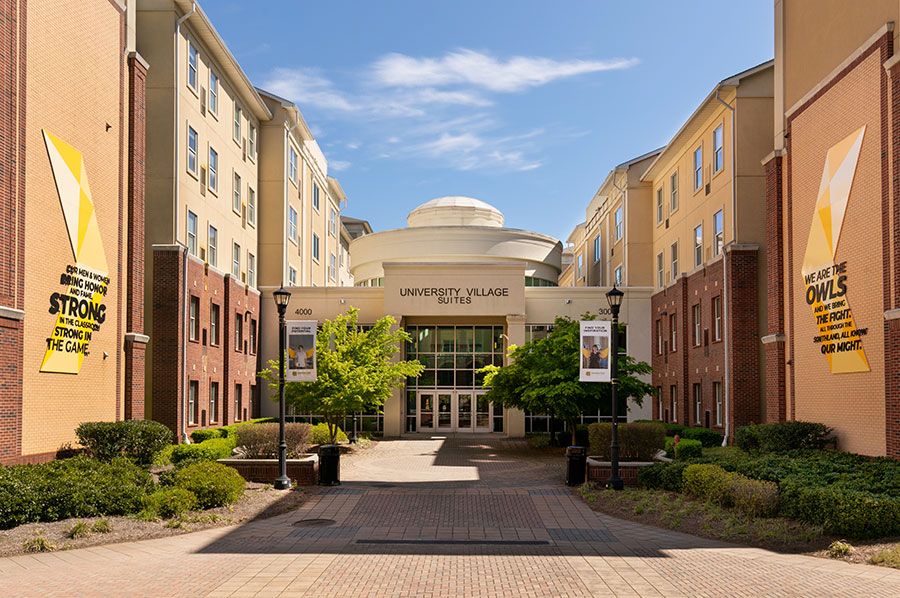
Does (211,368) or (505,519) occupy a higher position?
(211,368)

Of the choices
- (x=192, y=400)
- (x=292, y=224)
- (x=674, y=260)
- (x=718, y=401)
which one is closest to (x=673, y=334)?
(x=674, y=260)

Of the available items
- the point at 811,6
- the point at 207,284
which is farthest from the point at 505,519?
the point at 207,284

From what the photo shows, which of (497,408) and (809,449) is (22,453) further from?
(497,408)

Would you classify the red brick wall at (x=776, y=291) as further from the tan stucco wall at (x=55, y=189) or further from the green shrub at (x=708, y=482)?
the tan stucco wall at (x=55, y=189)

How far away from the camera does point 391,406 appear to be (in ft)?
129

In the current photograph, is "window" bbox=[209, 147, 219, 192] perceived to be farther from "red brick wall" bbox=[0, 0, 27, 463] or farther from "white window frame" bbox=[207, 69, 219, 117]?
"red brick wall" bbox=[0, 0, 27, 463]

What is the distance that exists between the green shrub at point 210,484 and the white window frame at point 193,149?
15352 mm

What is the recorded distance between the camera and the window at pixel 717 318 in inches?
1196

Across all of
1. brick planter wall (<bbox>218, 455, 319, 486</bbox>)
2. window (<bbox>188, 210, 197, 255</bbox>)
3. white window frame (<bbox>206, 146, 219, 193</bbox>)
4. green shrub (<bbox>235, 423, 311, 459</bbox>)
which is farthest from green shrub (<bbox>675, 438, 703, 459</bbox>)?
white window frame (<bbox>206, 146, 219, 193</bbox>)

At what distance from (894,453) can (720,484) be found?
14.5 ft

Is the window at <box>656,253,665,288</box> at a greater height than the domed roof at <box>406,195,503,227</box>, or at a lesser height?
lesser

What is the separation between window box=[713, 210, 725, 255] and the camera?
3064cm

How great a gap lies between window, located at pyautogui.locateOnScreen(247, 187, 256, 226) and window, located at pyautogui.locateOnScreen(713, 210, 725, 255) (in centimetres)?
1979

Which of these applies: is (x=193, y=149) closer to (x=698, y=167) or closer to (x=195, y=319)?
(x=195, y=319)
